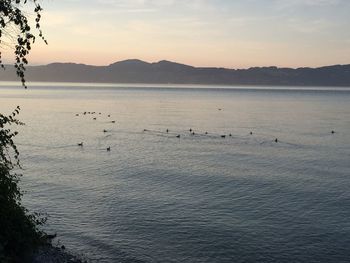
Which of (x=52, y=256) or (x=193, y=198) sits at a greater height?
(x=52, y=256)

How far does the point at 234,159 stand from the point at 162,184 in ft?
70.2

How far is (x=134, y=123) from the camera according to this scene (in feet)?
435

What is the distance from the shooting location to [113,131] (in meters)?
111

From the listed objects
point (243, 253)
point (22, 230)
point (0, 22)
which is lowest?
point (243, 253)

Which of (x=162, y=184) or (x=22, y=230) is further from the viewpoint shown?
(x=162, y=184)

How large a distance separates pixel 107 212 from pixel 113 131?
231 ft

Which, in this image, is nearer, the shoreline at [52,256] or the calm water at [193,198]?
the shoreline at [52,256]

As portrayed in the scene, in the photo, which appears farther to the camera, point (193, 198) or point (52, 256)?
point (193, 198)

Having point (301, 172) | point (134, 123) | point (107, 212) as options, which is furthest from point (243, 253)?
point (134, 123)

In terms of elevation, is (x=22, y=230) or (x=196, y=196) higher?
(x=22, y=230)

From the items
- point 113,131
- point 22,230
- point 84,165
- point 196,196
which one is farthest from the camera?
point 113,131

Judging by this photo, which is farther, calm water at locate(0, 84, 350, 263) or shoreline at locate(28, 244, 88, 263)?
calm water at locate(0, 84, 350, 263)

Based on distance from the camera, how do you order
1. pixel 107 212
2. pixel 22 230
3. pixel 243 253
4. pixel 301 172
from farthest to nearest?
pixel 301 172
pixel 107 212
pixel 243 253
pixel 22 230

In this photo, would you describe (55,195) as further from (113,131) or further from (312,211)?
(113,131)
